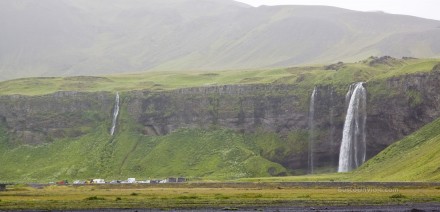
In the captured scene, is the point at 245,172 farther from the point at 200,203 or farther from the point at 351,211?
the point at 351,211

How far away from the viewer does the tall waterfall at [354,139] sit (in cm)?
19175

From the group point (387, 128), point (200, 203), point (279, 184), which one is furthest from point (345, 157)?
point (200, 203)

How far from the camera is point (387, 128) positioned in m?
192

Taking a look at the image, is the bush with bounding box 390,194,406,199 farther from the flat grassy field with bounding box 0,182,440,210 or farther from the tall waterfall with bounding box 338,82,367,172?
the tall waterfall with bounding box 338,82,367,172

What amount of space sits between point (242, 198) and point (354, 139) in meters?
89.2

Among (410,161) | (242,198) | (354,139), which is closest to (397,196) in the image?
(242,198)

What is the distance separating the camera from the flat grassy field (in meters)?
102

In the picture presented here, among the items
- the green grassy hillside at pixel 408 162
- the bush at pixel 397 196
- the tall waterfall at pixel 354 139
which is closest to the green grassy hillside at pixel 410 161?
the green grassy hillside at pixel 408 162

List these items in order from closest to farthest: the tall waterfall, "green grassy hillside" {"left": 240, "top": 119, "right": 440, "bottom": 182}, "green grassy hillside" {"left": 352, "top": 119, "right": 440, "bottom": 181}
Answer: "green grassy hillside" {"left": 352, "top": 119, "right": 440, "bottom": 181} → "green grassy hillside" {"left": 240, "top": 119, "right": 440, "bottom": 182} → the tall waterfall

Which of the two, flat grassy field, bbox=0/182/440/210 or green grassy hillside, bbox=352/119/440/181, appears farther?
green grassy hillside, bbox=352/119/440/181

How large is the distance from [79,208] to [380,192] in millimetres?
48361

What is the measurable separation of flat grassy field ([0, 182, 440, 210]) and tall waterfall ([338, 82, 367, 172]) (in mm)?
55296

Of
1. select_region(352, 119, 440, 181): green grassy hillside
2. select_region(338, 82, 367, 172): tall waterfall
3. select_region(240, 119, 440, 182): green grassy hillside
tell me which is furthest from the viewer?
select_region(338, 82, 367, 172): tall waterfall

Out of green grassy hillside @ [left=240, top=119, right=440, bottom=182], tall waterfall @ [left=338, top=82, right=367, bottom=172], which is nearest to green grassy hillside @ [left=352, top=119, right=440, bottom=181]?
green grassy hillside @ [left=240, top=119, right=440, bottom=182]
